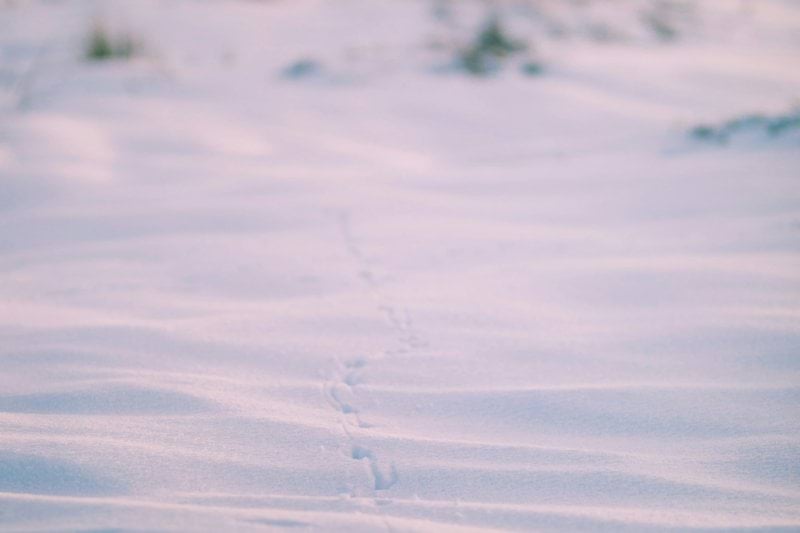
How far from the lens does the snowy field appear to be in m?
1.75

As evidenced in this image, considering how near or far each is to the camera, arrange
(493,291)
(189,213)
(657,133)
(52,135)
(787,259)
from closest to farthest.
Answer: (493,291), (787,259), (189,213), (52,135), (657,133)

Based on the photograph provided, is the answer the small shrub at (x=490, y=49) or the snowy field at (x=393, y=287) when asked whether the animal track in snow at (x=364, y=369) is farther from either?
the small shrub at (x=490, y=49)

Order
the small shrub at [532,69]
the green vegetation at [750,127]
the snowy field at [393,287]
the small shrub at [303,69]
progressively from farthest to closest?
the small shrub at [532,69]
the small shrub at [303,69]
the green vegetation at [750,127]
the snowy field at [393,287]

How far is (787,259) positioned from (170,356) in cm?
244

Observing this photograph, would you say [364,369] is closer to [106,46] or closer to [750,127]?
[750,127]

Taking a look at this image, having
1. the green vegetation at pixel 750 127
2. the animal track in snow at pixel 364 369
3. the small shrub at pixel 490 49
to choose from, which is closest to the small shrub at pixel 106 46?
the small shrub at pixel 490 49

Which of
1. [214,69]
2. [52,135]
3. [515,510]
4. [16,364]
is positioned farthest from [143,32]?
[515,510]

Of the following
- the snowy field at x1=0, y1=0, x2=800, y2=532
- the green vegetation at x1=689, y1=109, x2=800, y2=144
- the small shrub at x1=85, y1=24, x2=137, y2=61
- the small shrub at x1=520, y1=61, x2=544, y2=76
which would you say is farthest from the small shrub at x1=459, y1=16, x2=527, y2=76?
the small shrub at x1=85, y1=24, x2=137, y2=61

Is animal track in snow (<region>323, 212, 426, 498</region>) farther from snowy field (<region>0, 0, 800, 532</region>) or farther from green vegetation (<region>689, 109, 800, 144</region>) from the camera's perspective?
green vegetation (<region>689, 109, 800, 144</region>)

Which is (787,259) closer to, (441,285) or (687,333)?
(687,333)

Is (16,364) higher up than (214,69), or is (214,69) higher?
(214,69)

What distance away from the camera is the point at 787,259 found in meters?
2.99

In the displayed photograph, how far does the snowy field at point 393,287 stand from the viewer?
1.75m

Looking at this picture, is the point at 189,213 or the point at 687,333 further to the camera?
the point at 189,213
